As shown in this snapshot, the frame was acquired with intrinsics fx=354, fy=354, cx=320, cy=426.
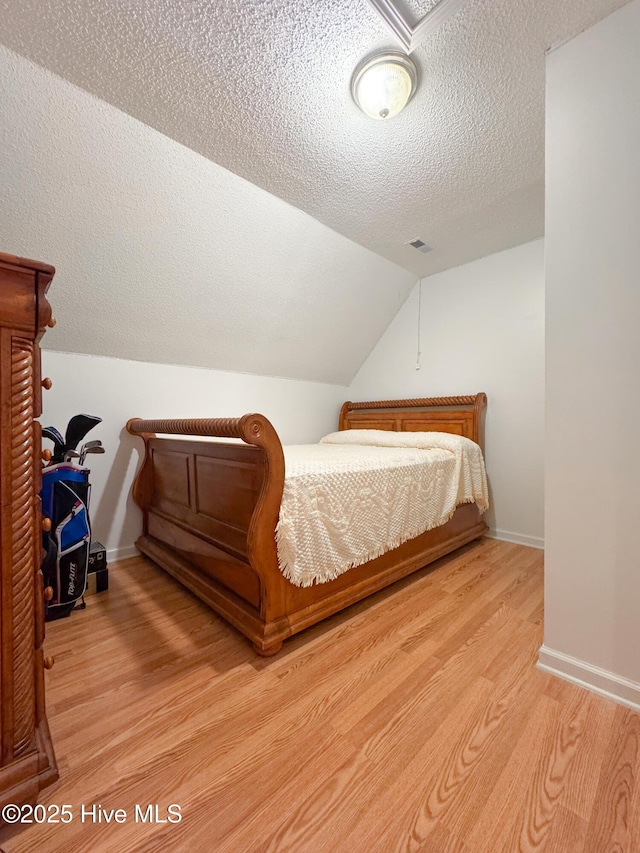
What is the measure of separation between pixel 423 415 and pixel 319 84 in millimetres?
2298

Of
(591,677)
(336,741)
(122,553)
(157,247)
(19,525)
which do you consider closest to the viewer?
(19,525)

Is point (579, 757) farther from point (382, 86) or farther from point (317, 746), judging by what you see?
point (382, 86)

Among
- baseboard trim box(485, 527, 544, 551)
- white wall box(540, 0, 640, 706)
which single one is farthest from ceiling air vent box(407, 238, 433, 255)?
baseboard trim box(485, 527, 544, 551)

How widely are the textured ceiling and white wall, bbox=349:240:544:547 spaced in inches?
25.7

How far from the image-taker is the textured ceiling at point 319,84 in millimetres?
1232

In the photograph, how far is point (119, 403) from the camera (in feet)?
7.74

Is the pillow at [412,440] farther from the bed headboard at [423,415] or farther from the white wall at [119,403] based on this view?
the white wall at [119,403]

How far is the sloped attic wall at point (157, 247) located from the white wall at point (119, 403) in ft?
0.32

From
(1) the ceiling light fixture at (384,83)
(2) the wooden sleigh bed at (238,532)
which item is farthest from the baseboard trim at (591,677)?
(1) the ceiling light fixture at (384,83)

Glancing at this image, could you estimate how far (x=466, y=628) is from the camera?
5.08ft

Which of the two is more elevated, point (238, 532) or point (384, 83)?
point (384, 83)

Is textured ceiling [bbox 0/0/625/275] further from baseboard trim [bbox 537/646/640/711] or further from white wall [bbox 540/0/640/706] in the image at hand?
baseboard trim [bbox 537/646/640/711]

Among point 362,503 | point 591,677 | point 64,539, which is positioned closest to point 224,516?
point 362,503

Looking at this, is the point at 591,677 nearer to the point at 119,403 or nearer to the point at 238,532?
the point at 238,532
